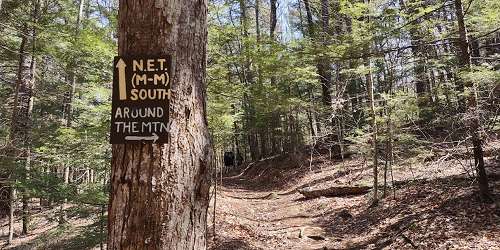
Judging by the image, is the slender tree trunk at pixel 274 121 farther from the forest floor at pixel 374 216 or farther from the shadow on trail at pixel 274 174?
the forest floor at pixel 374 216

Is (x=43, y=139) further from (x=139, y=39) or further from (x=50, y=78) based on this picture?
(x=139, y=39)

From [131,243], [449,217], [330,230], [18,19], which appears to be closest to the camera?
[131,243]

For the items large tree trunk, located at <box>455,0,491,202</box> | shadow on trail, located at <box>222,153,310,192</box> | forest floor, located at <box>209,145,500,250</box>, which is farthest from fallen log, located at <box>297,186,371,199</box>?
large tree trunk, located at <box>455,0,491,202</box>

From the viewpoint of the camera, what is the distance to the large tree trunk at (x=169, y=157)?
2.21 m

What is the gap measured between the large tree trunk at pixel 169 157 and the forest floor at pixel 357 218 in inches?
240

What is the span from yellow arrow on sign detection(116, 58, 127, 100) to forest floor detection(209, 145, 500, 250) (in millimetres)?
6498

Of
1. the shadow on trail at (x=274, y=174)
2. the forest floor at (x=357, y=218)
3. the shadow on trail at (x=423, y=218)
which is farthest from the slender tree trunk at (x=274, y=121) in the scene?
the shadow on trail at (x=423, y=218)

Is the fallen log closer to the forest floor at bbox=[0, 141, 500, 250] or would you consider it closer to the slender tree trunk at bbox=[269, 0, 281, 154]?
the forest floor at bbox=[0, 141, 500, 250]

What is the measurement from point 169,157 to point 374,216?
926cm

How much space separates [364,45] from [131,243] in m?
8.66

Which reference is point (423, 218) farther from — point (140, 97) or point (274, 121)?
point (274, 121)

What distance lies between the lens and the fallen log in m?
13.4

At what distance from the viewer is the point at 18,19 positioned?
13.0m

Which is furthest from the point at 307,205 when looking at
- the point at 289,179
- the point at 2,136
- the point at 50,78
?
the point at 50,78
